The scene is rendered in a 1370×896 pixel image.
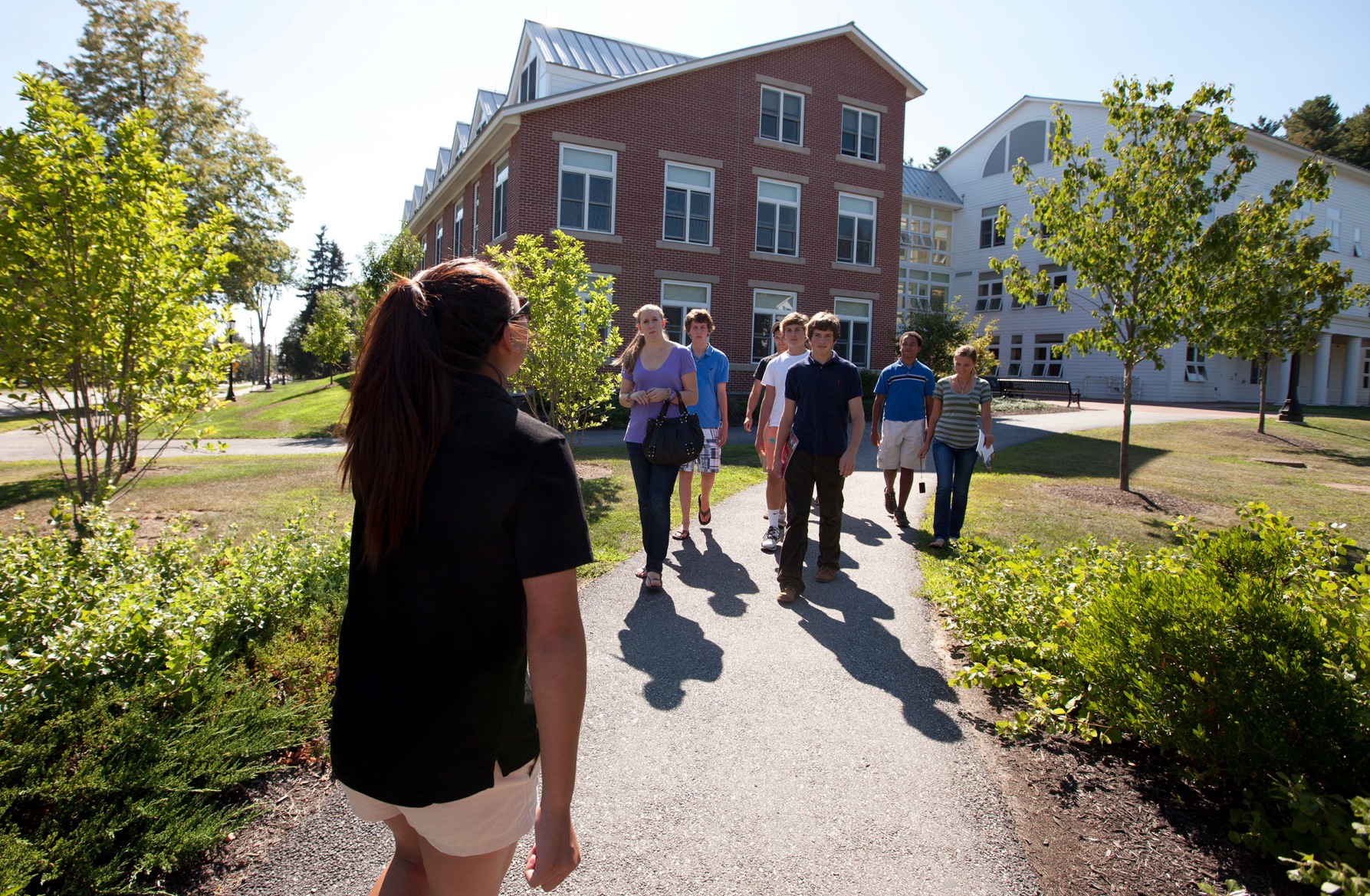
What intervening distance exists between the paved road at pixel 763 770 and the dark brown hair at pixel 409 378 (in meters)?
1.76

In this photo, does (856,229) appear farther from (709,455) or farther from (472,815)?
(472,815)

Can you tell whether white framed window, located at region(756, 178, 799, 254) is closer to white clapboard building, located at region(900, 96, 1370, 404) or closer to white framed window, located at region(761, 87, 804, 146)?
white framed window, located at region(761, 87, 804, 146)

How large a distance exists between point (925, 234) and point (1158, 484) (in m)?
31.6

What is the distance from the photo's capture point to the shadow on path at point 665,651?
13.4 ft

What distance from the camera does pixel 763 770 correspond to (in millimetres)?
3287

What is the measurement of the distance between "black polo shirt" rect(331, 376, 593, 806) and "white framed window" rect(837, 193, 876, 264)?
969 inches

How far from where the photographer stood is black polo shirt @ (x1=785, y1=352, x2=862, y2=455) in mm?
5633

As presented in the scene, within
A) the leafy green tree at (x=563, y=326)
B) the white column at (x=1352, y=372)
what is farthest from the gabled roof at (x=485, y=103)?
the white column at (x=1352, y=372)

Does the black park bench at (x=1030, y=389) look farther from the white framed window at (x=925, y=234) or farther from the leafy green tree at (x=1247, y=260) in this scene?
the leafy green tree at (x=1247, y=260)

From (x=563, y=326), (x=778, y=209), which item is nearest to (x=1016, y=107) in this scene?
(x=778, y=209)

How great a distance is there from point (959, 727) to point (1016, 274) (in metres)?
9.39

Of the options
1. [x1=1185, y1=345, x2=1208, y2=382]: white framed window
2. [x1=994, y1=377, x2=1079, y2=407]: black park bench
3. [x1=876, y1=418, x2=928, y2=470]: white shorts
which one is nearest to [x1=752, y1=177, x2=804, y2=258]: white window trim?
[x1=994, y1=377, x2=1079, y2=407]: black park bench

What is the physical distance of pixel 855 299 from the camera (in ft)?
83.3

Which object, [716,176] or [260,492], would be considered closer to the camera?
[260,492]
